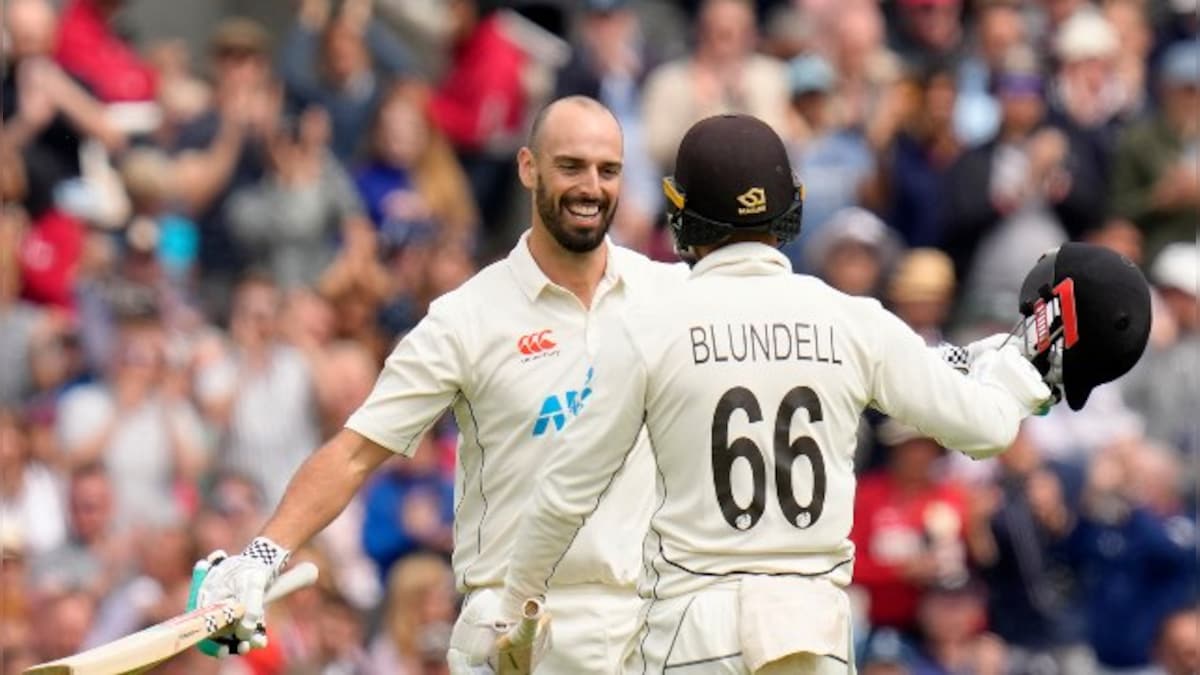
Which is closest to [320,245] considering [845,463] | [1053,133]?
[1053,133]

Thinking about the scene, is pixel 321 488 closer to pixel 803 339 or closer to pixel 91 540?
pixel 803 339

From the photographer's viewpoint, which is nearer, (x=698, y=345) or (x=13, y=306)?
(x=698, y=345)

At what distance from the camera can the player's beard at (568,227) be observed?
10.5m

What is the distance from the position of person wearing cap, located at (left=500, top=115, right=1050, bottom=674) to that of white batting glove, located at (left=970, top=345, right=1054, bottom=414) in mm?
161

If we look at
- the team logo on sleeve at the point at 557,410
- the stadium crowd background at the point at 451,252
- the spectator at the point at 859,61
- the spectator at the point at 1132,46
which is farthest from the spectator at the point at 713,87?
the team logo on sleeve at the point at 557,410

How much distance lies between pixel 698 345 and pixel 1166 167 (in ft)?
31.3

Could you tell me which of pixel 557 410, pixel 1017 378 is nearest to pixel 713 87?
pixel 557 410

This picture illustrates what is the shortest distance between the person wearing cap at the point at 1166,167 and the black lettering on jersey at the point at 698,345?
30.5 feet

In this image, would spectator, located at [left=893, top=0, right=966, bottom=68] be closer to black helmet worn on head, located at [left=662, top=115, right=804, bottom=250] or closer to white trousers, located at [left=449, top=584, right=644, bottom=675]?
white trousers, located at [left=449, top=584, right=644, bottom=675]

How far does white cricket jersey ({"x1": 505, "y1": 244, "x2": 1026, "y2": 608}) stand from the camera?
907 centimetres

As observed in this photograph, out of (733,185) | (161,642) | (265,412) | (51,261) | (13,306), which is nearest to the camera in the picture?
(733,185)

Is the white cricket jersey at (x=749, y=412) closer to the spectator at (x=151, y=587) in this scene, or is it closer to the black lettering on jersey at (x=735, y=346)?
the black lettering on jersey at (x=735, y=346)

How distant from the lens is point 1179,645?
50.8 ft

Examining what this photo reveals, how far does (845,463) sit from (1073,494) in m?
7.12
